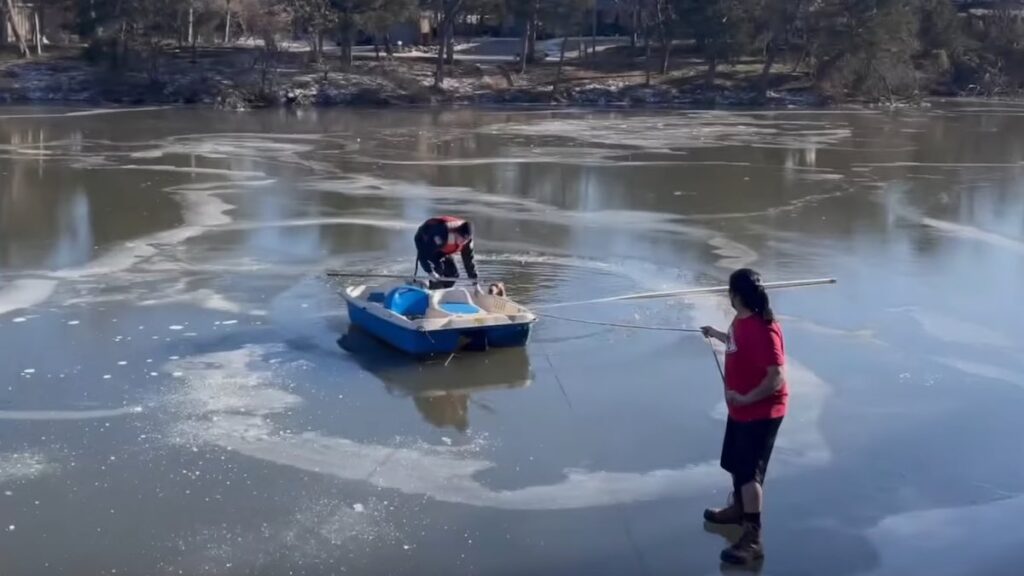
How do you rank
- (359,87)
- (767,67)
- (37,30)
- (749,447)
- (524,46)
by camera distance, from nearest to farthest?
1. (749,447)
2. (359,87)
3. (767,67)
4. (37,30)
5. (524,46)

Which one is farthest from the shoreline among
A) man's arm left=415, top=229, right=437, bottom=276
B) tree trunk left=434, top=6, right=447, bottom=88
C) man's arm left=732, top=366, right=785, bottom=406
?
man's arm left=732, top=366, right=785, bottom=406

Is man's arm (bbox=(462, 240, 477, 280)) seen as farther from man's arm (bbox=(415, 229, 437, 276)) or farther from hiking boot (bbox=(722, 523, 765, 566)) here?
hiking boot (bbox=(722, 523, 765, 566))

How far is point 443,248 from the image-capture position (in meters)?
11.0

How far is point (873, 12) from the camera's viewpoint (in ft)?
156

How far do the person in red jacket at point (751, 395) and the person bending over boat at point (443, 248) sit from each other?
4.71 metres

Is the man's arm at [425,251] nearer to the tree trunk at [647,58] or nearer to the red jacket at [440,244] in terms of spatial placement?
the red jacket at [440,244]

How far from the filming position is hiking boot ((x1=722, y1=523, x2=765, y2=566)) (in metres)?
6.33

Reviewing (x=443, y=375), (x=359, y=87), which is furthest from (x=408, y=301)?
(x=359, y=87)

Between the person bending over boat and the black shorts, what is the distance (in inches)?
183

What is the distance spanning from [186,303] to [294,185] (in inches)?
347

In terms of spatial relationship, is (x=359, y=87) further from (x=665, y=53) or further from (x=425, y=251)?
(x=425, y=251)

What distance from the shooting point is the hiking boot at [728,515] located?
6707mm

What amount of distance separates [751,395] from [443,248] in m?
5.22

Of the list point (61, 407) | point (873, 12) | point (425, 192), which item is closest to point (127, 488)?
point (61, 407)
